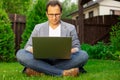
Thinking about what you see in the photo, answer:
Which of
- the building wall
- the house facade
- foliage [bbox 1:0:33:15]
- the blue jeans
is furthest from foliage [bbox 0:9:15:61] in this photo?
the building wall

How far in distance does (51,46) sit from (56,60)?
593 mm

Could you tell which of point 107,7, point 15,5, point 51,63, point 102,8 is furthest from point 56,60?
point 107,7

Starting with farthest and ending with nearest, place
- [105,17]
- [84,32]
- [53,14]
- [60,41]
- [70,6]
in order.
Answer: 1. [70,6]
2. [105,17]
3. [84,32]
4. [53,14]
5. [60,41]

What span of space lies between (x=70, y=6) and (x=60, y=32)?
8331 cm

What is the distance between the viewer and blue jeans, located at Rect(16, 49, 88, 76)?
5.46m

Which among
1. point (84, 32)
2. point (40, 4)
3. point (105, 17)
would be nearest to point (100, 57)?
point (40, 4)

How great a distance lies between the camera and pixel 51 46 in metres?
5.05

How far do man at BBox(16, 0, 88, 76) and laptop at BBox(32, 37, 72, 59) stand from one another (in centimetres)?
41

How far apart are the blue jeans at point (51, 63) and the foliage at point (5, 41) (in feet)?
20.0

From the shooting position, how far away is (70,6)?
88.6 metres

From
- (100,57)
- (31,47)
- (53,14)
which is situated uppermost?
(53,14)

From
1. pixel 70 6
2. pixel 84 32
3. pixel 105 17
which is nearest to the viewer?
pixel 84 32

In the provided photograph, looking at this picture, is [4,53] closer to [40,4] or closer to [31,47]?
[40,4]

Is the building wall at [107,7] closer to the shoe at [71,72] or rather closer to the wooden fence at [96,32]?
the wooden fence at [96,32]
